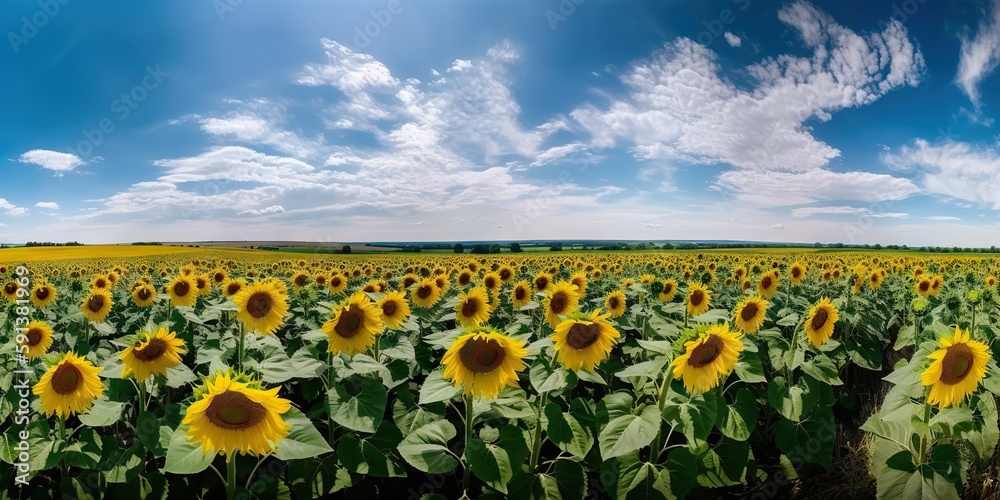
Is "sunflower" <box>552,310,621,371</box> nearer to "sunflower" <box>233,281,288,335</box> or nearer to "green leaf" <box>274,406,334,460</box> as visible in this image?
"green leaf" <box>274,406,334,460</box>

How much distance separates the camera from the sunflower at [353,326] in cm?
414

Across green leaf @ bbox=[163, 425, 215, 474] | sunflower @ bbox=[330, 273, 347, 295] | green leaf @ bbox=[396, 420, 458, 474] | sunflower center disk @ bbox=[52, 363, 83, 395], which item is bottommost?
green leaf @ bbox=[396, 420, 458, 474]

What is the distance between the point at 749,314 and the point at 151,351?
569 centimetres

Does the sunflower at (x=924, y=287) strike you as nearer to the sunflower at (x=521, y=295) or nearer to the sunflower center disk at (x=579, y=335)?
the sunflower at (x=521, y=295)

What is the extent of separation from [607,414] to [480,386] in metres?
0.90

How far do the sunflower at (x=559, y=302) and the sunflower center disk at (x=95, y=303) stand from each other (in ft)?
20.1

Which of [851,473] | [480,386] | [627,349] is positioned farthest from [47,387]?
[851,473]

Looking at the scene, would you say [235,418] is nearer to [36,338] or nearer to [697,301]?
[36,338]

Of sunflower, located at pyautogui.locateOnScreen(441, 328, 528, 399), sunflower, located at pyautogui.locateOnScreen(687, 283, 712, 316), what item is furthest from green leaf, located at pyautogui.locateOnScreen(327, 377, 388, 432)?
sunflower, located at pyautogui.locateOnScreen(687, 283, 712, 316)

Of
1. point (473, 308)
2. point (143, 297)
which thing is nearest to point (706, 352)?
point (473, 308)

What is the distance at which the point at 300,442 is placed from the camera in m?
3.09

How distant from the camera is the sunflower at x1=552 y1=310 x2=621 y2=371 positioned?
372cm

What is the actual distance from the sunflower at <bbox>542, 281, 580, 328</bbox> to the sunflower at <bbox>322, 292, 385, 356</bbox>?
2553mm

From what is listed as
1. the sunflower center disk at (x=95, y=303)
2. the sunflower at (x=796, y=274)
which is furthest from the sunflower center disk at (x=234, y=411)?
the sunflower at (x=796, y=274)
